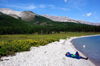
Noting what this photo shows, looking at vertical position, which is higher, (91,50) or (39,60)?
(39,60)

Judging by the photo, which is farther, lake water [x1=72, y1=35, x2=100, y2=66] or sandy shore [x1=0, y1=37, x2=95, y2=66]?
lake water [x1=72, y1=35, x2=100, y2=66]

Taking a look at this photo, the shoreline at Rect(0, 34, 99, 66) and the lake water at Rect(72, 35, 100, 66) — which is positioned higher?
the shoreline at Rect(0, 34, 99, 66)

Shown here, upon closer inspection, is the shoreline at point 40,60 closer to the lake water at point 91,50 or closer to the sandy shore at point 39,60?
the sandy shore at point 39,60

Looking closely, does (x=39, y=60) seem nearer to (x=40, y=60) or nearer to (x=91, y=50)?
(x=40, y=60)

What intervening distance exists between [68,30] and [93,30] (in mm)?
41333

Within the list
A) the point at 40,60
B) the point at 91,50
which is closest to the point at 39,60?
the point at 40,60

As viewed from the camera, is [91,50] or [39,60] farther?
[91,50]

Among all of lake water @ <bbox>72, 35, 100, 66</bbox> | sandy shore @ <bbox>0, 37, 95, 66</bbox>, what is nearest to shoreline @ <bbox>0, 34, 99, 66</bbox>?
sandy shore @ <bbox>0, 37, 95, 66</bbox>

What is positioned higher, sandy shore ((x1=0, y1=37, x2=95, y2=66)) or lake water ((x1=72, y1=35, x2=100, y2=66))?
sandy shore ((x1=0, y1=37, x2=95, y2=66))

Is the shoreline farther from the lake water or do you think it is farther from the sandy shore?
the lake water

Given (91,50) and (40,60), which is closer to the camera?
(40,60)

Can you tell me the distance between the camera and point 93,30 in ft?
480

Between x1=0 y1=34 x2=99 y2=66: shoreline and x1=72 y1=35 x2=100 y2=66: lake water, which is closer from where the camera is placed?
x1=0 y1=34 x2=99 y2=66: shoreline

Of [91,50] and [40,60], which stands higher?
[40,60]
